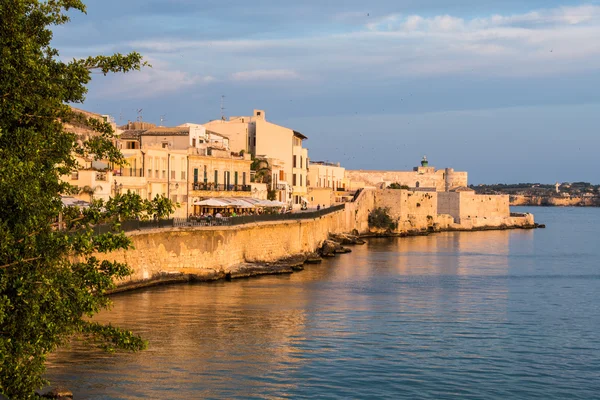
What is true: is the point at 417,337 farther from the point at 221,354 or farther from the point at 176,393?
the point at 176,393

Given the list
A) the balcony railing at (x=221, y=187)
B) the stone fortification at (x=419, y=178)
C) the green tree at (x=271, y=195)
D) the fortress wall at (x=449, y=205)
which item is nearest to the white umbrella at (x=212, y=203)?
the balcony railing at (x=221, y=187)

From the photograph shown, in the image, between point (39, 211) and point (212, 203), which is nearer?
point (39, 211)

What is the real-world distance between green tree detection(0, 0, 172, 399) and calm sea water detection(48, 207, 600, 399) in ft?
18.5

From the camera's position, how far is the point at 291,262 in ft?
143

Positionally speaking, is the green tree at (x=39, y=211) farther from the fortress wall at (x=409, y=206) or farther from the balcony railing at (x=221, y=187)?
the fortress wall at (x=409, y=206)


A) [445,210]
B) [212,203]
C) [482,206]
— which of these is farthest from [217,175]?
[482,206]

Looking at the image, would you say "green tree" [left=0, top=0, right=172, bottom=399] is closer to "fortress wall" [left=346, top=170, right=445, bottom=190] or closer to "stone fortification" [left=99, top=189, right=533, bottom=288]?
"stone fortification" [left=99, top=189, right=533, bottom=288]

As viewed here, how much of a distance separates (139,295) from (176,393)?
12.2 metres

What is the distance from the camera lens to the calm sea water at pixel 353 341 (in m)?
18.7

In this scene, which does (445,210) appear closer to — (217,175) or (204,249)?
(217,175)

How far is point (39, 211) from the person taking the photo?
458 inches

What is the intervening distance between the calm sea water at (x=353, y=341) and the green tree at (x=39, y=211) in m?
5.63

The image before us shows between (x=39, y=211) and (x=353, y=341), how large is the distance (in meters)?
13.5

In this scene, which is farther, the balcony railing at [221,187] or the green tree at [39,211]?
the balcony railing at [221,187]
